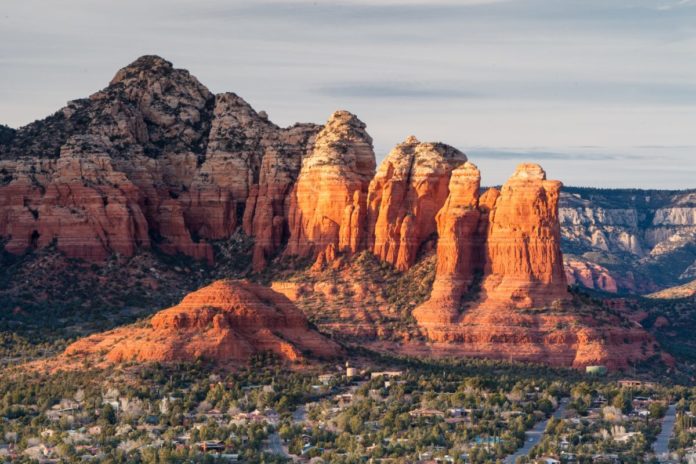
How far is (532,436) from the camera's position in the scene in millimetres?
158000

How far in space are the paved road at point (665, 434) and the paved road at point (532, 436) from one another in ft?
22.4

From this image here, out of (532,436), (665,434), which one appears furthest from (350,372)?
(665,434)

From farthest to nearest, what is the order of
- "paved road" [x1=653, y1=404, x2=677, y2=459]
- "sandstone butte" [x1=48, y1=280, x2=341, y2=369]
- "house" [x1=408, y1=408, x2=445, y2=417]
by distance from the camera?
"sandstone butte" [x1=48, y1=280, x2=341, y2=369], "house" [x1=408, y1=408, x2=445, y2=417], "paved road" [x1=653, y1=404, x2=677, y2=459]

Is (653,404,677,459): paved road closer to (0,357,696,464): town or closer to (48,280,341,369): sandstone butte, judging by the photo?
(0,357,696,464): town

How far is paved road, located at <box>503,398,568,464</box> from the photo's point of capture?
151m

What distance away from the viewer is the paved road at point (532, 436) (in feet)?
495

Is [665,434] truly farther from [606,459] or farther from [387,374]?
[387,374]

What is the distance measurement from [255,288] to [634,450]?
3893cm

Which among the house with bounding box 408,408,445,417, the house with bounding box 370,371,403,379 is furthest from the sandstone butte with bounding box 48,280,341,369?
the house with bounding box 408,408,445,417

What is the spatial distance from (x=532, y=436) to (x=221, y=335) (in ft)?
88.5

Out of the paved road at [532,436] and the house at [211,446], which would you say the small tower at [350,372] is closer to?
the paved road at [532,436]

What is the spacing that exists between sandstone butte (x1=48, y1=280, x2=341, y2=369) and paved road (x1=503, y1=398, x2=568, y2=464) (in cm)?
1924

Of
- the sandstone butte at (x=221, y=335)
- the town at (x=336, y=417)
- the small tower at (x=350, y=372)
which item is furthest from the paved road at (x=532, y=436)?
the sandstone butte at (x=221, y=335)

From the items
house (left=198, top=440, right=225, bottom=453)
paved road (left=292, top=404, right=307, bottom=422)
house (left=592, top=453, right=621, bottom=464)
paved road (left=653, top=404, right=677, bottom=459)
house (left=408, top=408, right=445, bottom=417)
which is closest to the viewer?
house (left=592, top=453, right=621, bottom=464)
